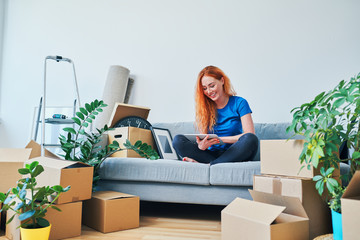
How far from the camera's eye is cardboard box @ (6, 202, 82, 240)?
1.23 meters

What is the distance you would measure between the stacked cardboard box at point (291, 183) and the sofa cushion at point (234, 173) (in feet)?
0.76

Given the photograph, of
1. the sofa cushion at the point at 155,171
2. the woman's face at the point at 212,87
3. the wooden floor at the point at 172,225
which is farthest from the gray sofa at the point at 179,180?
the woman's face at the point at 212,87

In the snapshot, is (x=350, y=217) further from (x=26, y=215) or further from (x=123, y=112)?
(x=123, y=112)

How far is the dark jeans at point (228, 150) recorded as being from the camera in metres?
1.65

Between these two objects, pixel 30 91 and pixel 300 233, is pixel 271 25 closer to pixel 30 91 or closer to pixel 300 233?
pixel 300 233

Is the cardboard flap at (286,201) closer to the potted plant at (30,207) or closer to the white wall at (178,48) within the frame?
the potted plant at (30,207)

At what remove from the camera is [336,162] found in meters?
1.10

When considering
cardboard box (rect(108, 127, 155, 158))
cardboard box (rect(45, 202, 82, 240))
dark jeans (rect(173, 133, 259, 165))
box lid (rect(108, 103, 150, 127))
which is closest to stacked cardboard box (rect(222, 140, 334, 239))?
dark jeans (rect(173, 133, 259, 165))

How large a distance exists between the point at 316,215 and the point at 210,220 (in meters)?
0.64

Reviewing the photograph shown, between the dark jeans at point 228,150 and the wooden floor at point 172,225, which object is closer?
the wooden floor at point 172,225

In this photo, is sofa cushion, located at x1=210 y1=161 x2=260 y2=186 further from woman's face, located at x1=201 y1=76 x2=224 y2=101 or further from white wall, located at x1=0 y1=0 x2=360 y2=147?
white wall, located at x1=0 y1=0 x2=360 y2=147

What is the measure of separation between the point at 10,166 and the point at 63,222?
0.45 m

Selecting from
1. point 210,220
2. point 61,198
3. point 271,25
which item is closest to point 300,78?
point 271,25

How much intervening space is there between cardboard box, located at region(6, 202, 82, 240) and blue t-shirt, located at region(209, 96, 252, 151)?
38.0 inches
